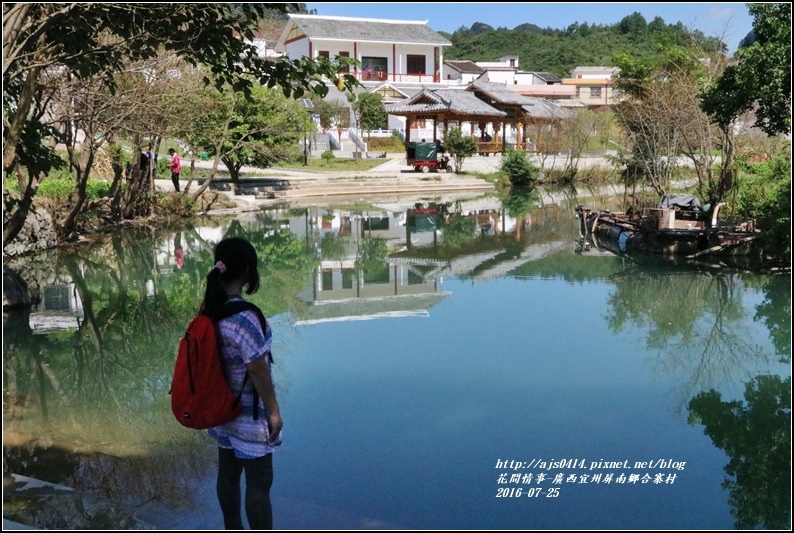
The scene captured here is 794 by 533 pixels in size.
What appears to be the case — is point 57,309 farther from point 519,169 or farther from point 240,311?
point 519,169

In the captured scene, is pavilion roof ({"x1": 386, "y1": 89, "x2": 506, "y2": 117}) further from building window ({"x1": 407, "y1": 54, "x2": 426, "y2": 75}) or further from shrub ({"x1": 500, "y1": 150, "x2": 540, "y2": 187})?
building window ({"x1": 407, "y1": 54, "x2": 426, "y2": 75})

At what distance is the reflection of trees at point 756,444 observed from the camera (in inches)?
177

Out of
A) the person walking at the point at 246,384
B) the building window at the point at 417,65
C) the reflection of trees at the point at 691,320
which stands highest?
the building window at the point at 417,65

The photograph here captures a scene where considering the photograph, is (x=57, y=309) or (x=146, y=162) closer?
(x=57, y=309)

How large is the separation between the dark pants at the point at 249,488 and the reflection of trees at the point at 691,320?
14.1 feet

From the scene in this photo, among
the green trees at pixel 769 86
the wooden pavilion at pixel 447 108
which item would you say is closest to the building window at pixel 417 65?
the wooden pavilion at pixel 447 108

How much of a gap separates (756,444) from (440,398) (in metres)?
2.22

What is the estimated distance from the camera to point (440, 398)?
21.3ft

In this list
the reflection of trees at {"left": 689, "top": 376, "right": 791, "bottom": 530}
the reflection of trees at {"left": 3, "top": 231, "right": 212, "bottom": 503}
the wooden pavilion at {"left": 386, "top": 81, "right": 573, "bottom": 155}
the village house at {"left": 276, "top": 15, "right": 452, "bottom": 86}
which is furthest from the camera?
the village house at {"left": 276, "top": 15, "right": 452, "bottom": 86}

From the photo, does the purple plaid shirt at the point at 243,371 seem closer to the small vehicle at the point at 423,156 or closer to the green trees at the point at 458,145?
the small vehicle at the point at 423,156

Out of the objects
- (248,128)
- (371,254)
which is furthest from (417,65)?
(371,254)

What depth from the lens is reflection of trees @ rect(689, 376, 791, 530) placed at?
4508 millimetres

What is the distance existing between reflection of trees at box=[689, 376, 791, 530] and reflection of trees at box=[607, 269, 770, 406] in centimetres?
35

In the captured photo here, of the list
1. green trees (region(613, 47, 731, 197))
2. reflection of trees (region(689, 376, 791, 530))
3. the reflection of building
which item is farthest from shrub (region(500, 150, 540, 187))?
reflection of trees (region(689, 376, 791, 530))
